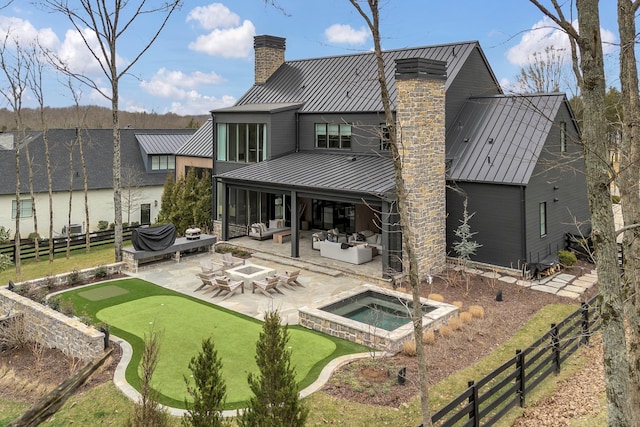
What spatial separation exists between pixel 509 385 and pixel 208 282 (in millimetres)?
9569

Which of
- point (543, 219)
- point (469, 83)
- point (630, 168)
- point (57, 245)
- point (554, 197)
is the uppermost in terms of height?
point (469, 83)

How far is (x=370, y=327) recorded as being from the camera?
1130 centimetres

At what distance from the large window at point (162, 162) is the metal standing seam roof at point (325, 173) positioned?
15.6 metres

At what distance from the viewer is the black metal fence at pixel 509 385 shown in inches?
297

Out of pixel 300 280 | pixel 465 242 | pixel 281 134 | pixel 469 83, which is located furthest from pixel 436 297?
pixel 281 134

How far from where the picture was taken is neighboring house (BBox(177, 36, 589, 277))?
16.1m

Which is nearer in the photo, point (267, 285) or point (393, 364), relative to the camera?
point (393, 364)

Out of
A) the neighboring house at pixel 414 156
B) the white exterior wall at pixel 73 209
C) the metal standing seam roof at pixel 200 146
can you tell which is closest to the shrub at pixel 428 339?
the neighboring house at pixel 414 156

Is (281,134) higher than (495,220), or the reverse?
(281,134)

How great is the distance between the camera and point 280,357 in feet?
21.5

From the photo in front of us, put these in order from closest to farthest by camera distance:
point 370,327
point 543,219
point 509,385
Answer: point 509,385 < point 370,327 < point 543,219

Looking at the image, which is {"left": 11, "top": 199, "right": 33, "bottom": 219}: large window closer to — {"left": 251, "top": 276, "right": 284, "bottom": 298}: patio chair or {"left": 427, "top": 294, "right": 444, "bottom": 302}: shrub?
{"left": 251, "top": 276, "right": 284, "bottom": 298}: patio chair

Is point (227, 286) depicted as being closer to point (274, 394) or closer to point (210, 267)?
point (210, 267)

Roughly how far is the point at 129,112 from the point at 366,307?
7052 centimetres
